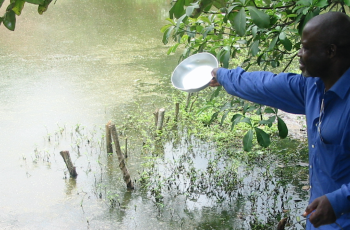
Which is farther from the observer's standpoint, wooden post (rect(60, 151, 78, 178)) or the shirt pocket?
wooden post (rect(60, 151, 78, 178))

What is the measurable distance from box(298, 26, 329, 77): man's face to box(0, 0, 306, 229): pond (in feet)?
5.75

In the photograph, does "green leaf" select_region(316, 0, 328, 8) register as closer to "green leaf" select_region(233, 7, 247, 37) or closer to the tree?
"green leaf" select_region(233, 7, 247, 37)

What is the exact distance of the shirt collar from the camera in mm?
1230

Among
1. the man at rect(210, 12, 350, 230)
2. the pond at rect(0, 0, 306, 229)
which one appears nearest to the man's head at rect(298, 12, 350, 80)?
the man at rect(210, 12, 350, 230)

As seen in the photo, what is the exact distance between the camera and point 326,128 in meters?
1.24

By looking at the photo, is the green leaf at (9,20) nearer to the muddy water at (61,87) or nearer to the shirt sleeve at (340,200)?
the shirt sleeve at (340,200)

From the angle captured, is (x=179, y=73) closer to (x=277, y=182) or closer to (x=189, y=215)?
(x=189, y=215)

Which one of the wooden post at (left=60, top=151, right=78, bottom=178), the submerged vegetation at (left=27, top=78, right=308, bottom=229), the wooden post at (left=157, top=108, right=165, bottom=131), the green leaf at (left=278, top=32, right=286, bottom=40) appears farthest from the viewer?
the wooden post at (left=157, top=108, right=165, bottom=131)

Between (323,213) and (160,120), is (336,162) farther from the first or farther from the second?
(160,120)

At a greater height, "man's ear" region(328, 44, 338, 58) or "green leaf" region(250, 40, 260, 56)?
"green leaf" region(250, 40, 260, 56)

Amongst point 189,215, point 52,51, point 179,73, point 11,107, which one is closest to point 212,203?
point 189,215

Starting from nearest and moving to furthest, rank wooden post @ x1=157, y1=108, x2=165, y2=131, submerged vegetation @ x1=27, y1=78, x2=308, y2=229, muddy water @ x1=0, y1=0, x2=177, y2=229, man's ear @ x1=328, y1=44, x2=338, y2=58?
man's ear @ x1=328, y1=44, x2=338, y2=58 < submerged vegetation @ x1=27, y1=78, x2=308, y2=229 < muddy water @ x1=0, y1=0, x2=177, y2=229 < wooden post @ x1=157, y1=108, x2=165, y2=131

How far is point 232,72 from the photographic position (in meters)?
1.65

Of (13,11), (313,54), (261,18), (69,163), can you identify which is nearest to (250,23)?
(261,18)
